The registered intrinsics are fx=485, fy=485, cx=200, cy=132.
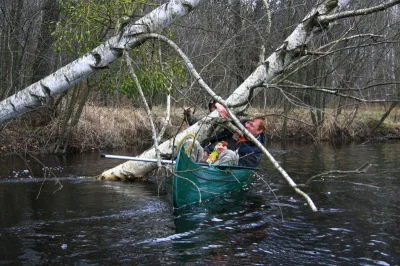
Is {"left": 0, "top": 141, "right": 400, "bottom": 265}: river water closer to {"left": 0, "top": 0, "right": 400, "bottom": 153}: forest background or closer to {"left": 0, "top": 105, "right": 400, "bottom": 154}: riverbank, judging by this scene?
{"left": 0, "top": 0, "right": 400, "bottom": 153}: forest background

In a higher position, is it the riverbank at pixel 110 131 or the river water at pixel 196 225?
the riverbank at pixel 110 131

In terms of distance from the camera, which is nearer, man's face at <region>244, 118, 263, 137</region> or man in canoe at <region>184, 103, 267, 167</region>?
man in canoe at <region>184, 103, 267, 167</region>

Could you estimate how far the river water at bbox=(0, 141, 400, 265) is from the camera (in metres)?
5.43

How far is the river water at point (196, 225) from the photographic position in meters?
5.43

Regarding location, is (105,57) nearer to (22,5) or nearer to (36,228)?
(36,228)

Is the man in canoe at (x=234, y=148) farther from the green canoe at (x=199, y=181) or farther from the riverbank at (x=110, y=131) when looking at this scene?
the riverbank at (x=110, y=131)

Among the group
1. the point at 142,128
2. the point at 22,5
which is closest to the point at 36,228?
→ the point at 22,5

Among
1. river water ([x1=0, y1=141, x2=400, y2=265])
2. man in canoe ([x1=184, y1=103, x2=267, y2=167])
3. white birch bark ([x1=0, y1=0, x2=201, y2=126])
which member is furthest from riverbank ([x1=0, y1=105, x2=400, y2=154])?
white birch bark ([x1=0, y1=0, x2=201, y2=126])

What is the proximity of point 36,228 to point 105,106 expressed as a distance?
11.2m

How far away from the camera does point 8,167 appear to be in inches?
471

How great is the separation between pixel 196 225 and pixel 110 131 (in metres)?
9.78

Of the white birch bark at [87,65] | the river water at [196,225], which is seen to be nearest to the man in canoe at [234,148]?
the river water at [196,225]

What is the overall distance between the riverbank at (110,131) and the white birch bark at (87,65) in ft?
26.1

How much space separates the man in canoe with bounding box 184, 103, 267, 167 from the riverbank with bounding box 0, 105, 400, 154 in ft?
12.2
